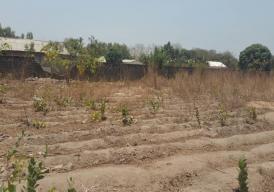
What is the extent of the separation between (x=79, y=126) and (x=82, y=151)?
143cm

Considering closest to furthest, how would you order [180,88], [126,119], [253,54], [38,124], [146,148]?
1. [146,148]
2. [38,124]
3. [126,119]
4. [180,88]
5. [253,54]

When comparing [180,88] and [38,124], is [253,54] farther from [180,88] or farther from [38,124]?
[38,124]

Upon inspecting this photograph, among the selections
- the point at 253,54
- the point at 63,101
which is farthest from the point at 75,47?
the point at 253,54

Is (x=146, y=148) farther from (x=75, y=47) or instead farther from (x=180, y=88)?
(x=75, y=47)

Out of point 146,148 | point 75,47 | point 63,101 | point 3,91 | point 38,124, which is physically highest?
point 75,47

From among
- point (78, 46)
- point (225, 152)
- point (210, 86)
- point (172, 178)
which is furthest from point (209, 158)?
point (78, 46)

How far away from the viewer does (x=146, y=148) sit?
5.57 meters

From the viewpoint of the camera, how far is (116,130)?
639cm

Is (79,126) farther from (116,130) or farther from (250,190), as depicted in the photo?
(250,190)

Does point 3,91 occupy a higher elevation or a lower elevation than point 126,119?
higher

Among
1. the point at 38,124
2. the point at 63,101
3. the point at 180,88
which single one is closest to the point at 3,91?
the point at 63,101

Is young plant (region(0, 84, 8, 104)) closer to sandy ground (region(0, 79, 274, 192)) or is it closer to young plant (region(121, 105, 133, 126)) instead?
sandy ground (region(0, 79, 274, 192))

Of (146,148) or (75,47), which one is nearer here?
(146,148)

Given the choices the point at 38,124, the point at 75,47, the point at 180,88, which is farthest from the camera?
the point at 75,47
